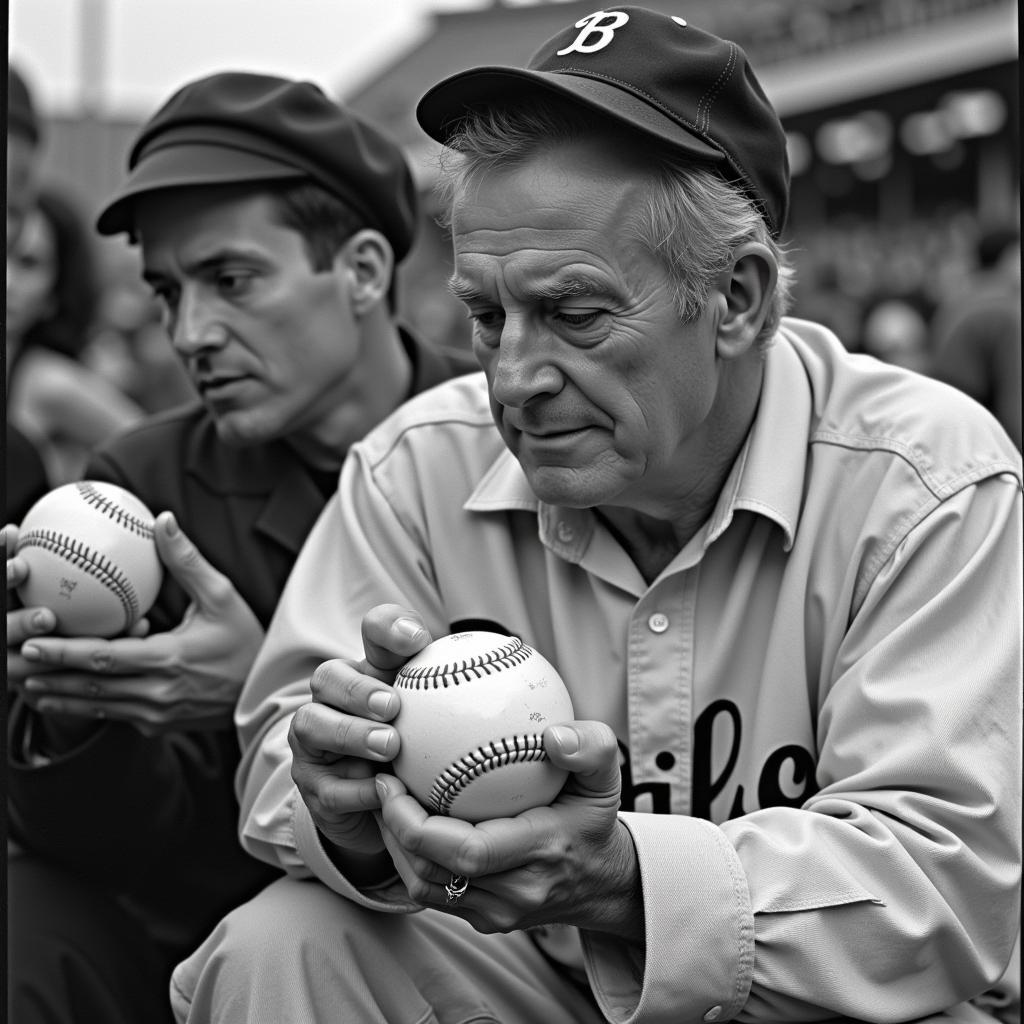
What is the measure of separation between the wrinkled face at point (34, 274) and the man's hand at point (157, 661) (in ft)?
10.2

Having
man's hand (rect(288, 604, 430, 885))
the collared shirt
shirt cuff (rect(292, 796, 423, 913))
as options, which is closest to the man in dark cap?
the collared shirt

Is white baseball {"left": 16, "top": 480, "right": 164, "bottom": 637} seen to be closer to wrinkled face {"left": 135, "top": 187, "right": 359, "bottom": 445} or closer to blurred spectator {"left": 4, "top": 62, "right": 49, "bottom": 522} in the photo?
wrinkled face {"left": 135, "top": 187, "right": 359, "bottom": 445}

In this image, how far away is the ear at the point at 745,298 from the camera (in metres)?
2.60

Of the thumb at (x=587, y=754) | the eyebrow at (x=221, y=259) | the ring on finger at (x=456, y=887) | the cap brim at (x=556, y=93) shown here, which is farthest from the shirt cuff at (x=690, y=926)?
the eyebrow at (x=221, y=259)

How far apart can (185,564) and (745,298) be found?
1.26 meters

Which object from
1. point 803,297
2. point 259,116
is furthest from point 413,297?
point 259,116

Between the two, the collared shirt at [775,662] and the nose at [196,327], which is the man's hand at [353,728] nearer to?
the collared shirt at [775,662]

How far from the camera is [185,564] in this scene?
3111 millimetres

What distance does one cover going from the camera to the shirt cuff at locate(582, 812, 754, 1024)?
7.23ft

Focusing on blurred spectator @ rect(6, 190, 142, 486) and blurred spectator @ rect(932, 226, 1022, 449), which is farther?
blurred spectator @ rect(932, 226, 1022, 449)

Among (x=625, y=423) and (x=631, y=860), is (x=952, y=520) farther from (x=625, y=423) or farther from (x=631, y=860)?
(x=631, y=860)

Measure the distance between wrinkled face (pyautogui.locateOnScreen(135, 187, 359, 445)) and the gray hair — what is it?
111 centimetres

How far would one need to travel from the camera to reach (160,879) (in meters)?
3.36

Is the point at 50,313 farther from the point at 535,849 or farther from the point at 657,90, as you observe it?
the point at 535,849
